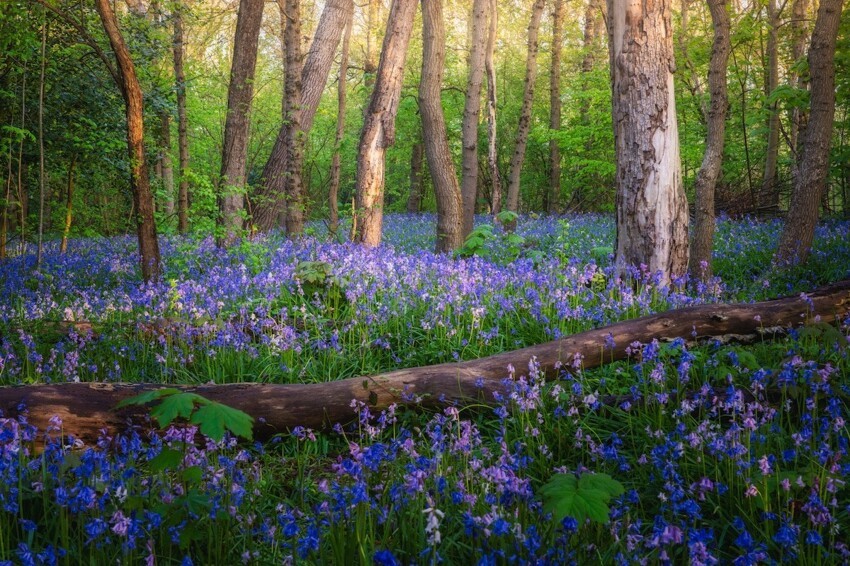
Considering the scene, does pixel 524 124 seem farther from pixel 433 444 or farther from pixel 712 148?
pixel 433 444

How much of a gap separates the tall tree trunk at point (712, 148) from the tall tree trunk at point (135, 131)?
7157 millimetres

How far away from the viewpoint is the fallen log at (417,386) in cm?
363

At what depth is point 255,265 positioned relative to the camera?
313 inches

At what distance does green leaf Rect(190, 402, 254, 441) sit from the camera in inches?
73.1

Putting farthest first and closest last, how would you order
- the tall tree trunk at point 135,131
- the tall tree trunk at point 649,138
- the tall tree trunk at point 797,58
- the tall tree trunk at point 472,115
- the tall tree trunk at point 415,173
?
1. the tall tree trunk at point 415,173
2. the tall tree trunk at point 797,58
3. the tall tree trunk at point 472,115
4. the tall tree trunk at point 135,131
5. the tall tree trunk at point 649,138

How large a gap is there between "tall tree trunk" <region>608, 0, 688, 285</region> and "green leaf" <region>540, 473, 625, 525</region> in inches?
193

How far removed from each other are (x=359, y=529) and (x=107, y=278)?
864 cm

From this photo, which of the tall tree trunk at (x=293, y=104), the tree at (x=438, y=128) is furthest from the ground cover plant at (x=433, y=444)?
the tree at (x=438, y=128)

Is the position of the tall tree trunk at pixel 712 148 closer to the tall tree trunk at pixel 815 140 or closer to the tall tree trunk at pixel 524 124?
the tall tree trunk at pixel 815 140

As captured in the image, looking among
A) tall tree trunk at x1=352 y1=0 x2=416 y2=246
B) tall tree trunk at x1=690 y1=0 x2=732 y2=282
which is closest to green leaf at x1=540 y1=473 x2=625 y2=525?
tall tree trunk at x1=690 y1=0 x2=732 y2=282

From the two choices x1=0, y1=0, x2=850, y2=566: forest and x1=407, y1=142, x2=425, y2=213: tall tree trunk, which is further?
x1=407, y1=142, x2=425, y2=213: tall tree trunk

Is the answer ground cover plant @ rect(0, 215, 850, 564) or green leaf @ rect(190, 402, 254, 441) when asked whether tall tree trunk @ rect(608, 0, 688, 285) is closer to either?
ground cover plant @ rect(0, 215, 850, 564)

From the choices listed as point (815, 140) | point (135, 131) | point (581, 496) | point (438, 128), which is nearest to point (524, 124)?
point (438, 128)

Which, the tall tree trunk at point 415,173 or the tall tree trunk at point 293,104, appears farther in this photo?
the tall tree trunk at point 415,173
